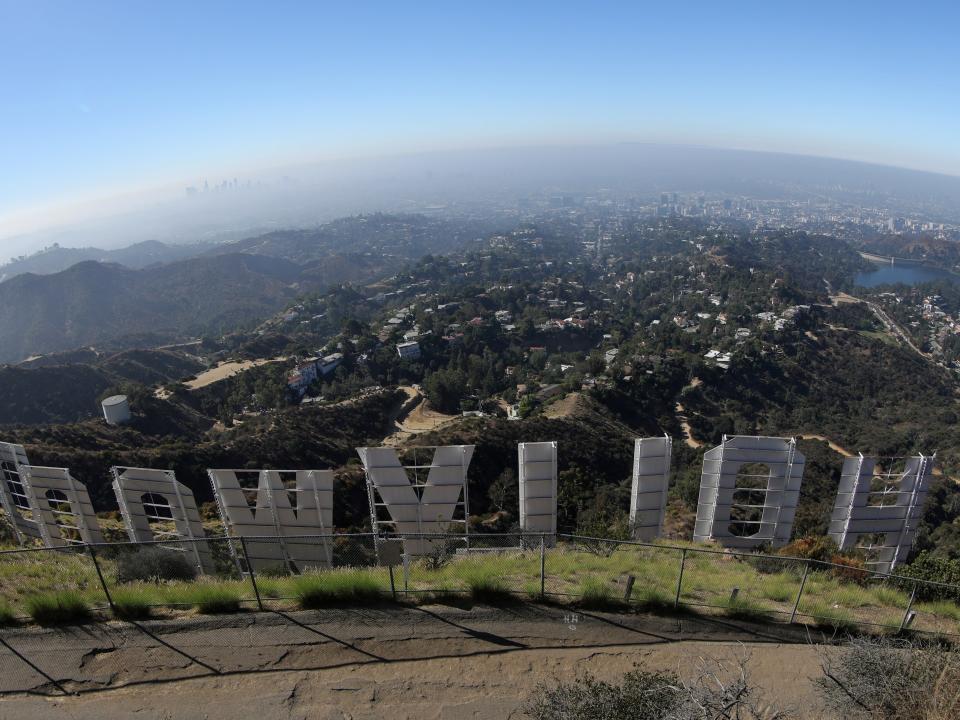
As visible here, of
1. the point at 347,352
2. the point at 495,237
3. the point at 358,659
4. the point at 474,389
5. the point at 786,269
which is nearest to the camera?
the point at 358,659

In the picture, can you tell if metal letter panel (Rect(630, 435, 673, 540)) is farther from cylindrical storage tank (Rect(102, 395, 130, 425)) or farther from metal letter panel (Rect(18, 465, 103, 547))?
cylindrical storage tank (Rect(102, 395, 130, 425))

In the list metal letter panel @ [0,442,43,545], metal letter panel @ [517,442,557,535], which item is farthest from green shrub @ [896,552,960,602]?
metal letter panel @ [0,442,43,545]

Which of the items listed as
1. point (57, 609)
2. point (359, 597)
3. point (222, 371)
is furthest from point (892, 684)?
point (222, 371)

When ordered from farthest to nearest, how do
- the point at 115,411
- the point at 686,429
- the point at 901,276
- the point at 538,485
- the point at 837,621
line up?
the point at 901,276 < the point at 686,429 < the point at 115,411 < the point at 538,485 < the point at 837,621

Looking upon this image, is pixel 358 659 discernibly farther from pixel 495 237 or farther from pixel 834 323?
pixel 495 237

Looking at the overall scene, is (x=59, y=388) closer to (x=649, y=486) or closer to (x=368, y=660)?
Answer: (x=368, y=660)

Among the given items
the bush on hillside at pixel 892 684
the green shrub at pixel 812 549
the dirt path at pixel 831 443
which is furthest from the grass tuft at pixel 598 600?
the dirt path at pixel 831 443

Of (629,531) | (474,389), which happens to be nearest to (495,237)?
(474,389)
